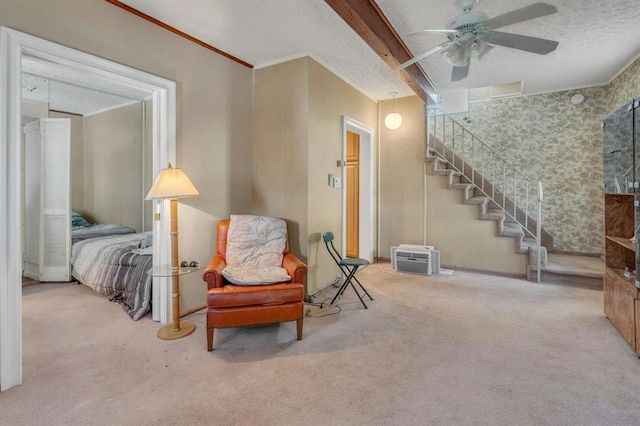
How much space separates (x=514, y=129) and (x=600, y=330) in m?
3.67

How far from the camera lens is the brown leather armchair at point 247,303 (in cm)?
233

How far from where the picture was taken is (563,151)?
16.3 feet

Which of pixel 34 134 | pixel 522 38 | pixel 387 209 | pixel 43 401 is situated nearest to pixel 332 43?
pixel 522 38

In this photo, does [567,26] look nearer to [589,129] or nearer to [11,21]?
[589,129]

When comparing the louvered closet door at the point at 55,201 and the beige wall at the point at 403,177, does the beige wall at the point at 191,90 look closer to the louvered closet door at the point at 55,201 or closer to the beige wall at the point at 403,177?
the louvered closet door at the point at 55,201

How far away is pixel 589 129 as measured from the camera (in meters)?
4.79

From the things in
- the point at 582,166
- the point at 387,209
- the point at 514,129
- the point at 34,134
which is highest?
the point at 514,129

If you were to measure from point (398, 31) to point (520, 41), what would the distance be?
114 cm

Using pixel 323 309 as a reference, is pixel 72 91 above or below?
above

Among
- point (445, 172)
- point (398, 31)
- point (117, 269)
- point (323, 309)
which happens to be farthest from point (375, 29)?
point (117, 269)

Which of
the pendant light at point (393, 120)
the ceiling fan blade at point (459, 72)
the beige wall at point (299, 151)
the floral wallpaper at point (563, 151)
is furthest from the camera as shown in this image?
the pendant light at point (393, 120)

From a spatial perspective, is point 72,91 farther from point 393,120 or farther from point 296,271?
point 393,120

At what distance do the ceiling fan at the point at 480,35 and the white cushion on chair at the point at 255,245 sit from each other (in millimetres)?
2089

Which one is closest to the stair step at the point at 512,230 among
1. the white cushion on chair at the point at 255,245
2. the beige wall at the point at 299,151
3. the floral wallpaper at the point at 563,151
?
the floral wallpaper at the point at 563,151
